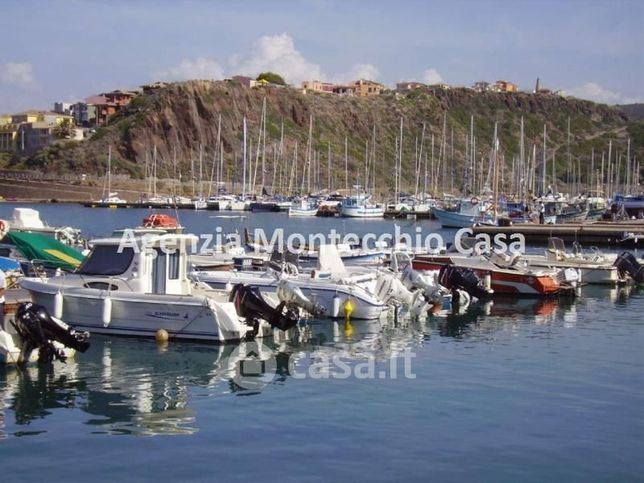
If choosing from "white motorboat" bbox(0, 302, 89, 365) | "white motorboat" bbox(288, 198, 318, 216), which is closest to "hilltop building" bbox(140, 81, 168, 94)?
"white motorboat" bbox(288, 198, 318, 216)

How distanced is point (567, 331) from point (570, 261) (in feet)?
42.1

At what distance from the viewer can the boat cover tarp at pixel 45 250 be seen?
2891cm

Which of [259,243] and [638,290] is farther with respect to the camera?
[259,243]

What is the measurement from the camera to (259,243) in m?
42.0

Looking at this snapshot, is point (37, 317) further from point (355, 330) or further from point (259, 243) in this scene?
point (259, 243)

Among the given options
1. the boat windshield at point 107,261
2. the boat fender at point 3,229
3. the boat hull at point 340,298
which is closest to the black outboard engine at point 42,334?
the boat windshield at point 107,261

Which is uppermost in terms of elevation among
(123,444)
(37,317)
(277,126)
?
(277,126)

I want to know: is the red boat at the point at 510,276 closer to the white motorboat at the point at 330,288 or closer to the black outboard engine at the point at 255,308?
the white motorboat at the point at 330,288

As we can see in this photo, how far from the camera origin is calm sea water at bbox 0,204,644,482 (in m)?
13.9

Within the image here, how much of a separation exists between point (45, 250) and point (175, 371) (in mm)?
10873

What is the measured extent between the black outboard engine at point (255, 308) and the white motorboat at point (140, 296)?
0.48 feet

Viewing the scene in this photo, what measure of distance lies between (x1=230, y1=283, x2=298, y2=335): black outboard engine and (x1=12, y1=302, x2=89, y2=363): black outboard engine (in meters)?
4.56

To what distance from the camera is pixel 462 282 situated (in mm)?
31594

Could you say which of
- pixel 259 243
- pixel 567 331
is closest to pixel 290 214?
pixel 259 243
